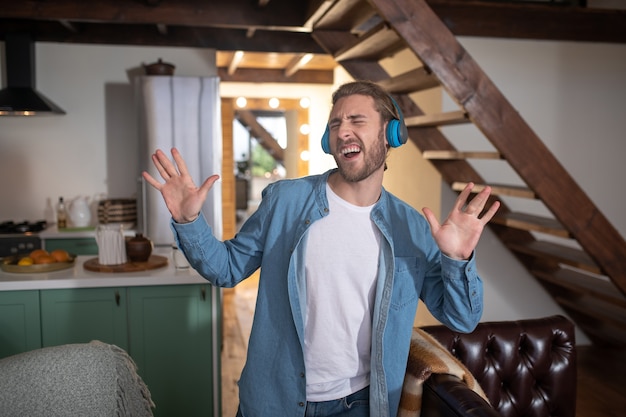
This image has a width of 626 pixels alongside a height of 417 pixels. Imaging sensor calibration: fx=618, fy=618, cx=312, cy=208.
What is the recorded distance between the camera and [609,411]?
363cm

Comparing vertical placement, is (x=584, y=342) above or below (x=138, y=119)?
below

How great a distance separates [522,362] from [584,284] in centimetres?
185

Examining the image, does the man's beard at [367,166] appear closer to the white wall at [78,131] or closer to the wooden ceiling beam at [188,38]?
the wooden ceiling beam at [188,38]

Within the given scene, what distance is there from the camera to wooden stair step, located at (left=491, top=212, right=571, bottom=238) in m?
3.21

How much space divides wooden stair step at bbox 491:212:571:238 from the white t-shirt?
183 centimetres

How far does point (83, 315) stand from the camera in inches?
113

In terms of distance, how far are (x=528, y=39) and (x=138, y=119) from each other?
9.97 feet

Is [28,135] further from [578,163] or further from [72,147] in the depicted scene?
[578,163]

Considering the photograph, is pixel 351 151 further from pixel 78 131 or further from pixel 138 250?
pixel 78 131

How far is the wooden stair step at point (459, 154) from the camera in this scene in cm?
321

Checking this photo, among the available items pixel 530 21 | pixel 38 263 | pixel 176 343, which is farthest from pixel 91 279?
pixel 530 21

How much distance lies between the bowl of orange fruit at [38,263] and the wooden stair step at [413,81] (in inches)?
70.7

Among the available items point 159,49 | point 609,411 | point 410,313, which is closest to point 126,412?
point 410,313

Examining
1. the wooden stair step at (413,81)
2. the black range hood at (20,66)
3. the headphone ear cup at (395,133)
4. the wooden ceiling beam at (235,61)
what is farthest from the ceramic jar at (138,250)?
the wooden ceiling beam at (235,61)
